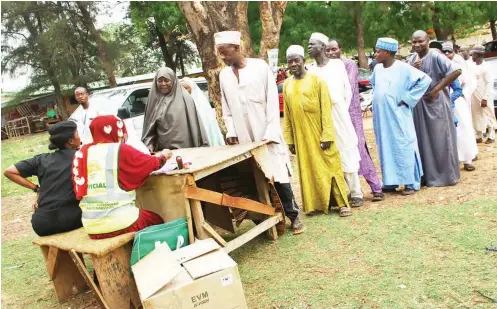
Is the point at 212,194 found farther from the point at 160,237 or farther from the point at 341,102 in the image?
the point at 341,102

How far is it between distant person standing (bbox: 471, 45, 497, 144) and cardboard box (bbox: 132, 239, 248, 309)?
21.0 ft

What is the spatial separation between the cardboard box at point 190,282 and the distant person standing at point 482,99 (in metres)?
6.39

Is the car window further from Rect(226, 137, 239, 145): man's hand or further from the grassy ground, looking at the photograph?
Rect(226, 137, 239, 145): man's hand

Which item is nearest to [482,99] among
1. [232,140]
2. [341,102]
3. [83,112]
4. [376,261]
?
[341,102]

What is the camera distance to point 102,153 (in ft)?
11.0

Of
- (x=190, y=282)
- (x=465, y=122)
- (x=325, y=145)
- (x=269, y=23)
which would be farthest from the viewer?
(x=269, y=23)

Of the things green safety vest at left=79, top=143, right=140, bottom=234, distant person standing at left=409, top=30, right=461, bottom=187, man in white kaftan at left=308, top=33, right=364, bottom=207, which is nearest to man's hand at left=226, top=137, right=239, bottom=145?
man in white kaftan at left=308, top=33, right=364, bottom=207

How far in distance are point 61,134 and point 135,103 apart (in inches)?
252

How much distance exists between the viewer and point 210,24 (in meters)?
7.31

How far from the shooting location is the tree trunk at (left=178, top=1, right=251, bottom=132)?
7.25m

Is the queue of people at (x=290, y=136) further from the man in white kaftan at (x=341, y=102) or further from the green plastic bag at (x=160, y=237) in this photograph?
the green plastic bag at (x=160, y=237)

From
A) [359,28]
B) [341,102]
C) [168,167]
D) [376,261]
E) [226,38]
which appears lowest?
[376,261]

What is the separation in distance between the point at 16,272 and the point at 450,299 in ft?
13.7

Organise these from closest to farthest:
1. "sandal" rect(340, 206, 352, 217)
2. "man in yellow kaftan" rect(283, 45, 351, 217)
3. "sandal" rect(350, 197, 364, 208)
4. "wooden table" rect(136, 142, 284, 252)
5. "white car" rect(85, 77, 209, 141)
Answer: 1. "wooden table" rect(136, 142, 284, 252)
2. "man in yellow kaftan" rect(283, 45, 351, 217)
3. "sandal" rect(340, 206, 352, 217)
4. "sandal" rect(350, 197, 364, 208)
5. "white car" rect(85, 77, 209, 141)
